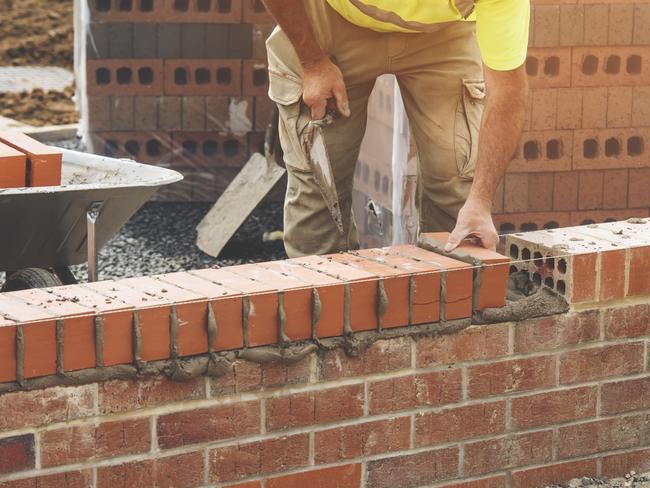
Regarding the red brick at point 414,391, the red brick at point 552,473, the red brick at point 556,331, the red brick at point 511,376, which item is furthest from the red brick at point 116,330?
the red brick at point 552,473

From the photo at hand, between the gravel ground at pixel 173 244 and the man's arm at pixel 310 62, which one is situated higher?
the man's arm at pixel 310 62

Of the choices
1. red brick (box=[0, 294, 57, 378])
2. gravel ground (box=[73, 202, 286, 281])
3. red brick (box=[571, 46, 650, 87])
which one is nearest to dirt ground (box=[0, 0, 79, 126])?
gravel ground (box=[73, 202, 286, 281])

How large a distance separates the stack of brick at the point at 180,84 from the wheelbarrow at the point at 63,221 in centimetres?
266

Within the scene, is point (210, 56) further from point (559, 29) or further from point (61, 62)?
point (61, 62)

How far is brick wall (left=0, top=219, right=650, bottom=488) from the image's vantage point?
9.40 feet

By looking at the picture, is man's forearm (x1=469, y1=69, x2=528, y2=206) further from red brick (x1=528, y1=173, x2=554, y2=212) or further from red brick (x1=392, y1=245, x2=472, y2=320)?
red brick (x1=528, y1=173, x2=554, y2=212)

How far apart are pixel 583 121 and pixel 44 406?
3409 millimetres

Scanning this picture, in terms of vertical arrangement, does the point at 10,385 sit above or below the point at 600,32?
below

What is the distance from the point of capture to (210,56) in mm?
7457

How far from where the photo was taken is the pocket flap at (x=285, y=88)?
4.11 m

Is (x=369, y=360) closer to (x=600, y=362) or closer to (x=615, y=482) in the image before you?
(x=600, y=362)

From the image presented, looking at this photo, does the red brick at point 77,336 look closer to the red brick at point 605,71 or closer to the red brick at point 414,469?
the red brick at point 414,469

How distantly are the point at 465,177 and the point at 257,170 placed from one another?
115 inches

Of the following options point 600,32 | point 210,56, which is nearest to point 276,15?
point 600,32
